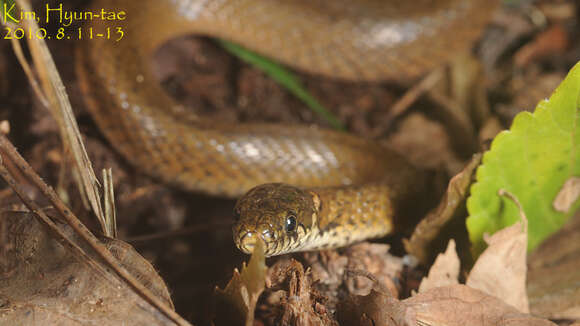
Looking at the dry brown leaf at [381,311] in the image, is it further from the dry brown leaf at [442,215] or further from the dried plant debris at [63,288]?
the dried plant debris at [63,288]

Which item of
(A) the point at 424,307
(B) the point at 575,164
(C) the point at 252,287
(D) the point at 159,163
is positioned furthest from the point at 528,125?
(D) the point at 159,163

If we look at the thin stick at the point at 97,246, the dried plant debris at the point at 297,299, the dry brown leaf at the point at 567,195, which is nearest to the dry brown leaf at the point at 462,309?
the dried plant debris at the point at 297,299

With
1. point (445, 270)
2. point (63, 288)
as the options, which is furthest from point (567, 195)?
point (63, 288)

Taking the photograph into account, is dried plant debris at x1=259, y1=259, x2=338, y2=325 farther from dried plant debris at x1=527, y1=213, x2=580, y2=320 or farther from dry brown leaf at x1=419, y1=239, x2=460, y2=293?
dried plant debris at x1=527, y1=213, x2=580, y2=320

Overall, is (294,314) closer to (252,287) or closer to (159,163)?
(252,287)

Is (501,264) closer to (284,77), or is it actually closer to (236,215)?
(236,215)

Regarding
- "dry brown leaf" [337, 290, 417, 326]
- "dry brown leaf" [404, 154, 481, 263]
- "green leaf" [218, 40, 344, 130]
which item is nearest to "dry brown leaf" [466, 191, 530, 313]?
"dry brown leaf" [404, 154, 481, 263]
